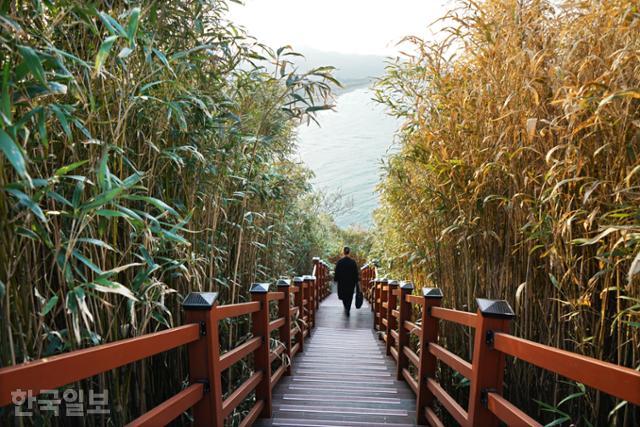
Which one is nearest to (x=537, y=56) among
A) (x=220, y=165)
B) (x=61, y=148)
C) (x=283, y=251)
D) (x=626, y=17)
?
(x=626, y=17)

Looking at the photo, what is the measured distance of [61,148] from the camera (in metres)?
1.44

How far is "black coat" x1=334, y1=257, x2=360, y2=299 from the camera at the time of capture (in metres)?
7.30

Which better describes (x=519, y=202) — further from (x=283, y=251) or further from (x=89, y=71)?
(x=283, y=251)

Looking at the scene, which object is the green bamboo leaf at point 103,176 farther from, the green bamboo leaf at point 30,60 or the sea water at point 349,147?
the sea water at point 349,147

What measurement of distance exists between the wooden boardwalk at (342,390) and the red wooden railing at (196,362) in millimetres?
219

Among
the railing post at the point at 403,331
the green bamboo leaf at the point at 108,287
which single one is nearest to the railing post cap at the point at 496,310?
the green bamboo leaf at the point at 108,287

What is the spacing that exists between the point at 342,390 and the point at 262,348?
3.28 feet

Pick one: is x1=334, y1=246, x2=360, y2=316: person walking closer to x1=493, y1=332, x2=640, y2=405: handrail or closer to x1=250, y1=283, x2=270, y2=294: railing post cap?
x1=250, y1=283, x2=270, y2=294: railing post cap

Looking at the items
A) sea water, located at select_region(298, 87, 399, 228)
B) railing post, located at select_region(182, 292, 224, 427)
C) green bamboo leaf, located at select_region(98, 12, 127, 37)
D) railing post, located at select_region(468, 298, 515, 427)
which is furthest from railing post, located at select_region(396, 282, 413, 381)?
sea water, located at select_region(298, 87, 399, 228)

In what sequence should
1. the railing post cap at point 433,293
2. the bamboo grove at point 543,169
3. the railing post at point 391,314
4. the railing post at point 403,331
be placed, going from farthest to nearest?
the railing post at point 391,314
the railing post at point 403,331
the railing post cap at point 433,293
the bamboo grove at point 543,169

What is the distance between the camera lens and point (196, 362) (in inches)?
66.5

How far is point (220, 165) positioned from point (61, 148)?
83cm

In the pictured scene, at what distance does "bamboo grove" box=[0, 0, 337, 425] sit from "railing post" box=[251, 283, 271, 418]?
0.58 ft

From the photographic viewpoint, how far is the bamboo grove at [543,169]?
4.81ft
